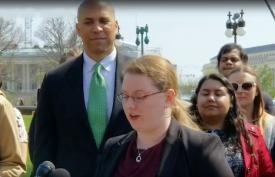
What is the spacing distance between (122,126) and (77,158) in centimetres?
33

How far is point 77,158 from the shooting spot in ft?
10.9


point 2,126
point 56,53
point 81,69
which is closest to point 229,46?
point 81,69

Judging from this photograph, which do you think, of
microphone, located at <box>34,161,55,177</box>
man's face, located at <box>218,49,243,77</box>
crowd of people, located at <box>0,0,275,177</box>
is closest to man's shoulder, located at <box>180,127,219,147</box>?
crowd of people, located at <box>0,0,275,177</box>

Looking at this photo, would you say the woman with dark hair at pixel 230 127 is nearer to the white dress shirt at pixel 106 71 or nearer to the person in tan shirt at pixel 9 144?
the white dress shirt at pixel 106 71

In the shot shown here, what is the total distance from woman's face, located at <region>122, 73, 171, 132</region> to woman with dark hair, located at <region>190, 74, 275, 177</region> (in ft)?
3.88

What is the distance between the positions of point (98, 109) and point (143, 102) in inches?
46.4

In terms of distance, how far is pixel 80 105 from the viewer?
10.9 feet

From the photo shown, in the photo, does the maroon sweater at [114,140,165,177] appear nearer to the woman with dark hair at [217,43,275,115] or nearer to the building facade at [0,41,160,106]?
the woman with dark hair at [217,43,275,115]

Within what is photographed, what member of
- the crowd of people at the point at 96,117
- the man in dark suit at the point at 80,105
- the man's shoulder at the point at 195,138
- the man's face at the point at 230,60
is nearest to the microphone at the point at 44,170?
the man's shoulder at the point at 195,138

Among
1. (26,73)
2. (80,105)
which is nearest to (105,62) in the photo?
(80,105)

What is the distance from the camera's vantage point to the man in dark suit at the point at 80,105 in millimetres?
3309

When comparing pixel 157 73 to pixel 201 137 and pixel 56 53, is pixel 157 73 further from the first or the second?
pixel 56 53

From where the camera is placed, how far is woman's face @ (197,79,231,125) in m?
3.55

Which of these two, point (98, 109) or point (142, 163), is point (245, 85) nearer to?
point (98, 109)
